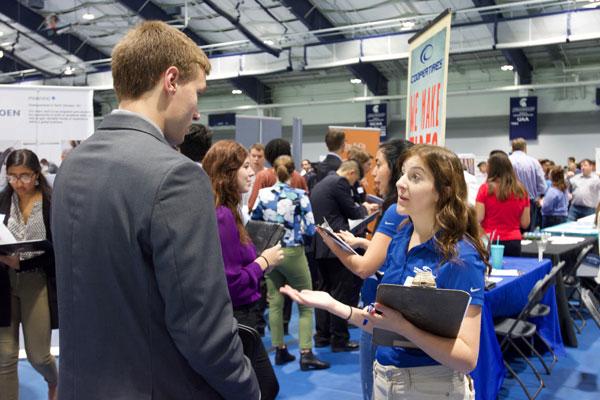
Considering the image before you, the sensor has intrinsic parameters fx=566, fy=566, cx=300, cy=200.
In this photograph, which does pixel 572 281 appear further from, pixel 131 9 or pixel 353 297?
pixel 131 9

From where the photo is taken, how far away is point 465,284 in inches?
57.7

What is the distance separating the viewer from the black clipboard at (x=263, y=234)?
2518 millimetres

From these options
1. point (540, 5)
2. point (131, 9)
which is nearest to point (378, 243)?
point (540, 5)

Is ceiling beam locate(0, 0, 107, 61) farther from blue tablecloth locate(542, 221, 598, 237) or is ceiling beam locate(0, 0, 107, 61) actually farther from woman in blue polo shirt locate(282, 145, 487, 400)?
woman in blue polo shirt locate(282, 145, 487, 400)

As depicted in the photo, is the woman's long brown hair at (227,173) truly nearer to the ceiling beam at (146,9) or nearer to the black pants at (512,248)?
the black pants at (512,248)

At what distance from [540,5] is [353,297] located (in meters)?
8.52

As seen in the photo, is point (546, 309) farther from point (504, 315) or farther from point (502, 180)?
point (502, 180)

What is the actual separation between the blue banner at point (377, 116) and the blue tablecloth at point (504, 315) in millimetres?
10395

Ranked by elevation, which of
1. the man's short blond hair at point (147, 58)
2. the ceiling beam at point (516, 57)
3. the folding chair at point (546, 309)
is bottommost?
the folding chair at point (546, 309)

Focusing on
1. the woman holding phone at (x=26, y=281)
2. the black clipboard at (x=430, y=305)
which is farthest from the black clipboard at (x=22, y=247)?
the black clipboard at (x=430, y=305)

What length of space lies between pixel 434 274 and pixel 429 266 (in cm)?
4

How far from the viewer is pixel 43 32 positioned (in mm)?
14039

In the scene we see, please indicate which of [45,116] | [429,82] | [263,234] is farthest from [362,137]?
[263,234]

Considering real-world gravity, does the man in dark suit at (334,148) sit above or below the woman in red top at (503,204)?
above
